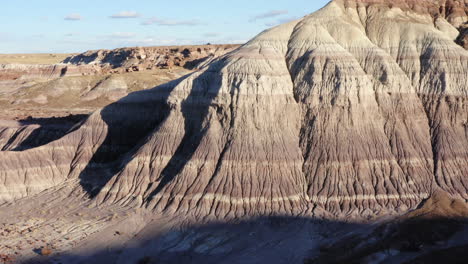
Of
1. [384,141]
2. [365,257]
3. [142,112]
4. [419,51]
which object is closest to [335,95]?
[384,141]

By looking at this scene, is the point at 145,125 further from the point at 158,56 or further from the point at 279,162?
the point at 158,56

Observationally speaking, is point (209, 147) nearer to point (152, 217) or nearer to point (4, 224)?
point (152, 217)

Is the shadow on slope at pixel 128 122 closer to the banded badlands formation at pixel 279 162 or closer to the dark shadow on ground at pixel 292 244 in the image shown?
the banded badlands formation at pixel 279 162

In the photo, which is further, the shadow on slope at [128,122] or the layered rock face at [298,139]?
the shadow on slope at [128,122]

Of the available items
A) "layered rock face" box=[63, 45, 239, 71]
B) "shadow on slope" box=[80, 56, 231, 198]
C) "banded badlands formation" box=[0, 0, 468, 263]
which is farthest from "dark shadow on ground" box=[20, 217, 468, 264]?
"layered rock face" box=[63, 45, 239, 71]

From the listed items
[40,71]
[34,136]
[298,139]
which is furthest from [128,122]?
[40,71]

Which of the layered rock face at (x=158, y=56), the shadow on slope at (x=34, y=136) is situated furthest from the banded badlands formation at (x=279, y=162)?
the layered rock face at (x=158, y=56)

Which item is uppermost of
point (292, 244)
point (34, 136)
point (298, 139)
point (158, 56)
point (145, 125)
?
point (158, 56)
